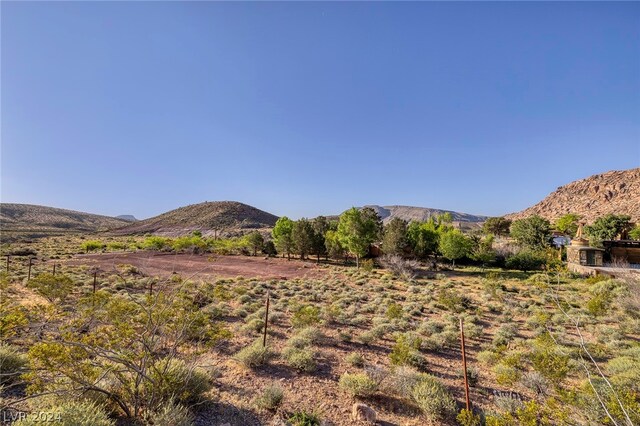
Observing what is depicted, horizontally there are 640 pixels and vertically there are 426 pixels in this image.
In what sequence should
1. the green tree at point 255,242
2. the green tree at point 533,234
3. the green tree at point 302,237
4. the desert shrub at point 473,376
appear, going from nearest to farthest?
the desert shrub at point 473,376 < the green tree at point 533,234 < the green tree at point 302,237 < the green tree at point 255,242

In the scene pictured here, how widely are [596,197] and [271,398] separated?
134338 millimetres

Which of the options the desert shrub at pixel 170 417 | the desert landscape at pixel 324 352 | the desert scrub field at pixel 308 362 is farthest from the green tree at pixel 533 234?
the desert shrub at pixel 170 417

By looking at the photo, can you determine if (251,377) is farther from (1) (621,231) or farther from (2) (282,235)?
(1) (621,231)

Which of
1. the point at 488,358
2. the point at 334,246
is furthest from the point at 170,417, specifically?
the point at 334,246

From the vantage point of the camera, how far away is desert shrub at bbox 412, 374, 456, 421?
238 inches

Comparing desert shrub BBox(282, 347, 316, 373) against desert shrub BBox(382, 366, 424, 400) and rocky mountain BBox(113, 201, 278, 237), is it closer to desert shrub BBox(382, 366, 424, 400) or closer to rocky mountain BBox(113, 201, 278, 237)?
desert shrub BBox(382, 366, 424, 400)

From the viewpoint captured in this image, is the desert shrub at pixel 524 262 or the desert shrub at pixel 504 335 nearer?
the desert shrub at pixel 504 335

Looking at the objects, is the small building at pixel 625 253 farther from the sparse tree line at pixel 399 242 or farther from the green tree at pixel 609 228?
the green tree at pixel 609 228

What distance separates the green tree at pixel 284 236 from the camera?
38.8m

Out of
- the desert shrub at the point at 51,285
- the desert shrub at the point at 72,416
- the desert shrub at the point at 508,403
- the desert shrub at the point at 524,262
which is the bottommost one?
the desert shrub at the point at 508,403

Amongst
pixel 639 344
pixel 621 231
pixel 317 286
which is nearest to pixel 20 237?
pixel 317 286

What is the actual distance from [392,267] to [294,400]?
2316 cm

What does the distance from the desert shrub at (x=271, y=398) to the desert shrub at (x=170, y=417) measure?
1553mm

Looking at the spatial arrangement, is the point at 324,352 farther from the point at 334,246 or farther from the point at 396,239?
the point at 334,246
